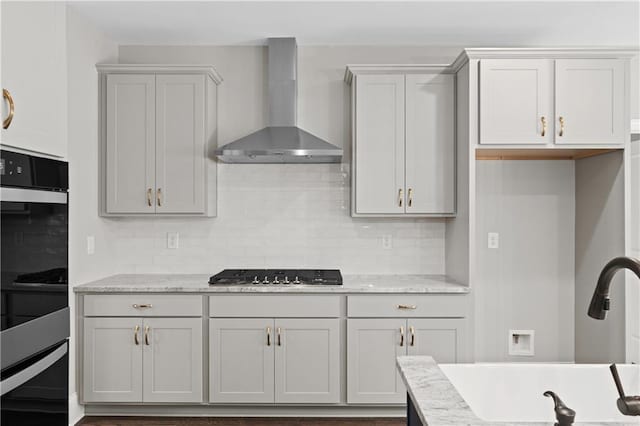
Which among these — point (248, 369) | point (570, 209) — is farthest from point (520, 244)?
point (248, 369)

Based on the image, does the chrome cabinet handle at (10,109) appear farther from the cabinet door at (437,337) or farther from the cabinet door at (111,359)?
the cabinet door at (437,337)

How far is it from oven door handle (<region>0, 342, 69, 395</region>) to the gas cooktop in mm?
1205

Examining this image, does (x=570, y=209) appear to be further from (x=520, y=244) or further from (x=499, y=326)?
(x=499, y=326)

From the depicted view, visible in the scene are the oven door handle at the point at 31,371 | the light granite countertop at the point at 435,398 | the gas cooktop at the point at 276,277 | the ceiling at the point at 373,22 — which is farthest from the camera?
the gas cooktop at the point at 276,277

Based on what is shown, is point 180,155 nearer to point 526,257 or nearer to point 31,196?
point 31,196

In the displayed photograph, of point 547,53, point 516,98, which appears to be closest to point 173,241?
point 516,98

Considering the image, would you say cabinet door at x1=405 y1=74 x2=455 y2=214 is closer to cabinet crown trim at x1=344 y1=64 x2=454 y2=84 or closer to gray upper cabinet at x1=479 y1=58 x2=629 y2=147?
cabinet crown trim at x1=344 y1=64 x2=454 y2=84

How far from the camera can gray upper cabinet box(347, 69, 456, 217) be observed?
11.9 ft

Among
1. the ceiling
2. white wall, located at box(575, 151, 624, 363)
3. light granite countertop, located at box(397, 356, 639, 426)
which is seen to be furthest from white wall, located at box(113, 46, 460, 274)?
light granite countertop, located at box(397, 356, 639, 426)

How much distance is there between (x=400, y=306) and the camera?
3.38 metres

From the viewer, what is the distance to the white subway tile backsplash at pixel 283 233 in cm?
400

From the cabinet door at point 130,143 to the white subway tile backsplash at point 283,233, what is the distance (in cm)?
37

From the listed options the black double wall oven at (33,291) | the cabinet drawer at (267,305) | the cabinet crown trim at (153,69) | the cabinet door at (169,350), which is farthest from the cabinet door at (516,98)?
the black double wall oven at (33,291)

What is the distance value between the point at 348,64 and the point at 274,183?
1.02 meters
